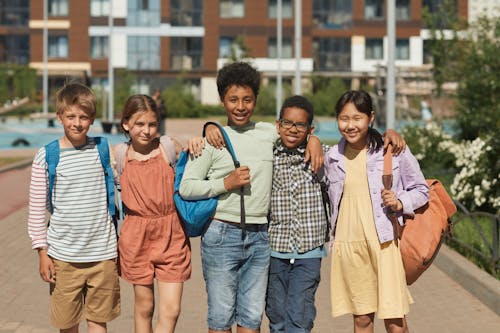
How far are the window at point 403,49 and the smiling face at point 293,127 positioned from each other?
69.2m

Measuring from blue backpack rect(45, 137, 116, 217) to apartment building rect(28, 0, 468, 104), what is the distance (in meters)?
65.1

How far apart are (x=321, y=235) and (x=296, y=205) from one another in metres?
0.25

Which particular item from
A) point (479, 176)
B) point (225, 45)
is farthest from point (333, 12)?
point (479, 176)

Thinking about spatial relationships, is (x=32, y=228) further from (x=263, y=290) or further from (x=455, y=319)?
(x=455, y=319)

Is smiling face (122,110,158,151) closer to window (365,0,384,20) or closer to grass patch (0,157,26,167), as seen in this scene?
grass patch (0,157,26,167)

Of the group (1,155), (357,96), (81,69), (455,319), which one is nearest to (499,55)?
(455,319)

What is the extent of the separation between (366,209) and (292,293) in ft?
2.04

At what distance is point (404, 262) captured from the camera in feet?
19.3

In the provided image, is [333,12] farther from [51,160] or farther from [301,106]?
[51,160]

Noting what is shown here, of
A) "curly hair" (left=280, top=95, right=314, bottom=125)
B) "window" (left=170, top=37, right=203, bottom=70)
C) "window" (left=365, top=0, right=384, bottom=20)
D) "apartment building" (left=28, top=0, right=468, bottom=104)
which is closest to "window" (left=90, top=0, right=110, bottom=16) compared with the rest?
"apartment building" (left=28, top=0, right=468, bottom=104)

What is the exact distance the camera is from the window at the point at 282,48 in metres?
72.3

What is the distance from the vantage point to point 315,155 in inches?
223

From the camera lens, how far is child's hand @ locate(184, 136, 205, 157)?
5.64 m

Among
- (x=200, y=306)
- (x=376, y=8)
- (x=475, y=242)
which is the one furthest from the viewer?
(x=376, y=8)
